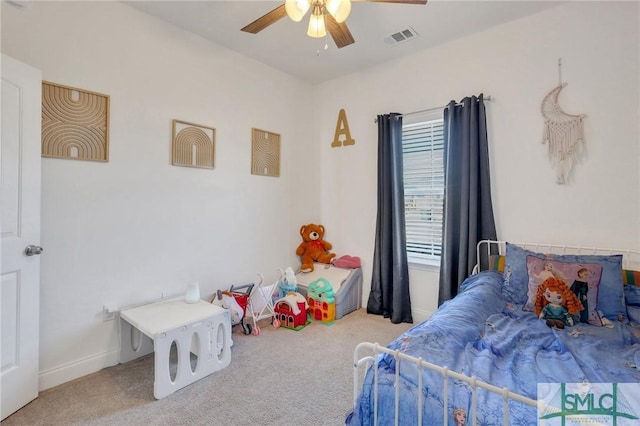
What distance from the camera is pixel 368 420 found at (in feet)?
3.46

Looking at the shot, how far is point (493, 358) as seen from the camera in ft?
4.20

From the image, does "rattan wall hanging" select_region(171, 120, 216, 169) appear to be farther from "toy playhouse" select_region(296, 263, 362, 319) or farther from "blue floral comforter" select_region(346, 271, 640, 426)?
"blue floral comforter" select_region(346, 271, 640, 426)

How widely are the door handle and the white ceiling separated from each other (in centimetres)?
184

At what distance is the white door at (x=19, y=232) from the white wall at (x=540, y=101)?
112 inches

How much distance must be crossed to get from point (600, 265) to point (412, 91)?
2115 mm

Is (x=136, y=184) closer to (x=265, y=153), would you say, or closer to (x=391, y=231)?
(x=265, y=153)

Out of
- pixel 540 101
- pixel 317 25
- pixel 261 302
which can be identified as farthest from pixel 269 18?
pixel 261 302

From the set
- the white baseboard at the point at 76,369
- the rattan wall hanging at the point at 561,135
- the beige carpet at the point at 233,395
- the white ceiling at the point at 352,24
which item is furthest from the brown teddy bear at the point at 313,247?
the rattan wall hanging at the point at 561,135

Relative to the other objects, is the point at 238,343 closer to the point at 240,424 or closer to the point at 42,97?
the point at 240,424

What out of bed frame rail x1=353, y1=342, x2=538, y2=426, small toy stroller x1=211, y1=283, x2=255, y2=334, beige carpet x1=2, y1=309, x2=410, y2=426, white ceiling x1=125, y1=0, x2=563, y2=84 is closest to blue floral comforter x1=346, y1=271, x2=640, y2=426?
bed frame rail x1=353, y1=342, x2=538, y2=426

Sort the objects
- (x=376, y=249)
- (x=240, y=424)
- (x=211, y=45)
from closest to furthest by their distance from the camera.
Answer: (x=240, y=424) → (x=211, y=45) → (x=376, y=249)

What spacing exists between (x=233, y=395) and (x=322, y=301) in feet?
4.34

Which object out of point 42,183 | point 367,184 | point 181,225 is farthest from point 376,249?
point 42,183

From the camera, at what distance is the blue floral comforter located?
0.97m
